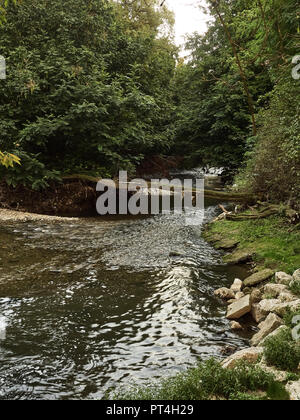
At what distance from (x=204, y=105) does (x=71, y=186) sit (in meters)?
12.9

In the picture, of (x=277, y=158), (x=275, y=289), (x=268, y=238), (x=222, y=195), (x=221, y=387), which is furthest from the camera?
(x=222, y=195)

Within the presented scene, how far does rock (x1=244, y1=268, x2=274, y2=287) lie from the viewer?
25.2 feet

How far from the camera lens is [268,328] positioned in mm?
5254

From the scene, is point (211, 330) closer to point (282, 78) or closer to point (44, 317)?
point (44, 317)

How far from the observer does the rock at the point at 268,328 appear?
5.22 meters

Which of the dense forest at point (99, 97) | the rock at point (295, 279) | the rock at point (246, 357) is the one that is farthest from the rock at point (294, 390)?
the dense forest at point (99, 97)

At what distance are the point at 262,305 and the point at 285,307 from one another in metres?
0.65

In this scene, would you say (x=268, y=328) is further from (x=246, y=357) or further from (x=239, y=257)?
(x=239, y=257)

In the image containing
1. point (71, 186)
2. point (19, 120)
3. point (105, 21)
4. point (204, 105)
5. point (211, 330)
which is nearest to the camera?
point (211, 330)

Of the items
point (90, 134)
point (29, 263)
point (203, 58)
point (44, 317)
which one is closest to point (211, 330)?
point (44, 317)

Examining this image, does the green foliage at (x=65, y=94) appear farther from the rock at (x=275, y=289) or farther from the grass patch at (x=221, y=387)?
the grass patch at (x=221, y=387)

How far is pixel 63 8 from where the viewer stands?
18.0m

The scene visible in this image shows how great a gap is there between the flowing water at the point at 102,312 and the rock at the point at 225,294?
0.15 meters

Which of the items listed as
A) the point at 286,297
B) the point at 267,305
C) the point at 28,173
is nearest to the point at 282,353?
the point at 267,305
